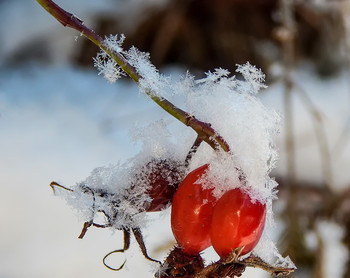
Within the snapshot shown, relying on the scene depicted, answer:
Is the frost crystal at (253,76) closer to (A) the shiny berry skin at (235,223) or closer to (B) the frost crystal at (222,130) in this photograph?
(B) the frost crystal at (222,130)

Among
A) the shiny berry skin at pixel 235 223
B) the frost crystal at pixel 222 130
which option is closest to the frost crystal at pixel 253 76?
the frost crystal at pixel 222 130

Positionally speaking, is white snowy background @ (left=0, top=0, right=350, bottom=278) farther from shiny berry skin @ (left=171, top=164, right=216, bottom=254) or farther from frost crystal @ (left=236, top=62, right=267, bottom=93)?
frost crystal @ (left=236, top=62, right=267, bottom=93)

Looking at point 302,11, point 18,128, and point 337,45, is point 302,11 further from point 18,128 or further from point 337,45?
point 18,128

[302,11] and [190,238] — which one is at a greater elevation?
[302,11]

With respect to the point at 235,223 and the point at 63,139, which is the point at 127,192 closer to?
the point at 235,223

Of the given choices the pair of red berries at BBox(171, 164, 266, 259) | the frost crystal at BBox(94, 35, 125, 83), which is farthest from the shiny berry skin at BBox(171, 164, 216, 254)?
the frost crystal at BBox(94, 35, 125, 83)

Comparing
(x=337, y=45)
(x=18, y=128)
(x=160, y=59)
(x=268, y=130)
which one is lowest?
(x=268, y=130)

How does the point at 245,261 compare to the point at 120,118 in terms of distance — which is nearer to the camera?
the point at 245,261

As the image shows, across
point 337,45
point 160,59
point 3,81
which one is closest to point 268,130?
point 337,45
